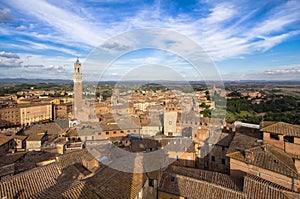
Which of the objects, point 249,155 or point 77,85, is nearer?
point 249,155

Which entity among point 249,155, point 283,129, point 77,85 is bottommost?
point 249,155

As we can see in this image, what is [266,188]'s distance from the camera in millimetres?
7906

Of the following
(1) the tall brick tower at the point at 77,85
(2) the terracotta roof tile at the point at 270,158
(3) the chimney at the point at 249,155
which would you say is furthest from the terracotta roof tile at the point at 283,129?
(1) the tall brick tower at the point at 77,85

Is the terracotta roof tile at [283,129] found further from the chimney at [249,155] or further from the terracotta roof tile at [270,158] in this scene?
the chimney at [249,155]

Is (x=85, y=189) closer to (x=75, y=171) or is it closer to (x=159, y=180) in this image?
(x=75, y=171)

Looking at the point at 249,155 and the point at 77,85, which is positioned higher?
the point at 77,85

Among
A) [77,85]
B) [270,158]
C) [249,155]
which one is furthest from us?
[77,85]

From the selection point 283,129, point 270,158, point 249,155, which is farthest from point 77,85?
point 270,158

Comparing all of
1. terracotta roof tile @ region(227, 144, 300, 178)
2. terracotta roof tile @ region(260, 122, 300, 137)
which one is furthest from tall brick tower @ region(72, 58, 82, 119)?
terracotta roof tile @ region(260, 122, 300, 137)

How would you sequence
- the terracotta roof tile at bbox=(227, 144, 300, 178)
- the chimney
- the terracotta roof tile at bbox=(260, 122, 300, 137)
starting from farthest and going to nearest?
the terracotta roof tile at bbox=(260, 122, 300, 137) → the chimney → the terracotta roof tile at bbox=(227, 144, 300, 178)

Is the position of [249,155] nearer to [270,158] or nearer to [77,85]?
[270,158]

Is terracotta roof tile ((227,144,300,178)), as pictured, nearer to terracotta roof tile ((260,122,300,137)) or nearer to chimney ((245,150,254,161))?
Result: chimney ((245,150,254,161))

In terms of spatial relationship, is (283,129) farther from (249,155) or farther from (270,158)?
(249,155)

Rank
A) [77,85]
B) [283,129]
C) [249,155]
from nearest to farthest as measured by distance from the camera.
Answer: [249,155] < [283,129] < [77,85]
